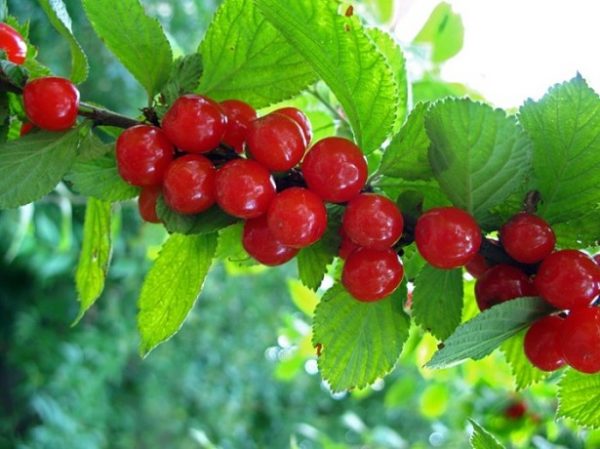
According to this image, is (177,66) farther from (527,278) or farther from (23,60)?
(527,278)

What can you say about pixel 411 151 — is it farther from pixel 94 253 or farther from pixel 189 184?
pixel 94 253

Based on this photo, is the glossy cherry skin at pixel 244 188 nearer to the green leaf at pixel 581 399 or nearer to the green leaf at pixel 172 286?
the green leaf at pixel 172 286

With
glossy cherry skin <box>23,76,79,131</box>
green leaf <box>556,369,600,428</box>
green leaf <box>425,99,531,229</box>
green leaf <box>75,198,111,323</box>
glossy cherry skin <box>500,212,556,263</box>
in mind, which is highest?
green leaf <box>425,99,531,229</box>

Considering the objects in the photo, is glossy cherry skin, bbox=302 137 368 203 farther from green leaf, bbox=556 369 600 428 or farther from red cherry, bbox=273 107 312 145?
green leaf, bbox=556 369 600 428

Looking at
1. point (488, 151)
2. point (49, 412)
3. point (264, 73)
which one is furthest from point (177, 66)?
point (49, 412)

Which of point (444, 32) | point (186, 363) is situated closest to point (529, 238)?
point (444, 32)

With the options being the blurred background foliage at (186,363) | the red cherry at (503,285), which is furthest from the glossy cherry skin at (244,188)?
the blurred background foliage at (186,363)

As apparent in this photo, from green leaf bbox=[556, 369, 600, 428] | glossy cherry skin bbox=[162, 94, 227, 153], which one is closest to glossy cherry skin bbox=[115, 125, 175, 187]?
glossy cherry skin bbox=[162, 94, 227, 153]
